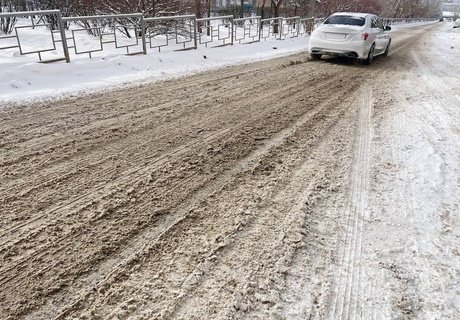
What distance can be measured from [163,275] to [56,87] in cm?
615

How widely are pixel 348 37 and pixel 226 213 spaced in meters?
9.18

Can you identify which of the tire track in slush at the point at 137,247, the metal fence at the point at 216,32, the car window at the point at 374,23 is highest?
the car window at the point at 374,23

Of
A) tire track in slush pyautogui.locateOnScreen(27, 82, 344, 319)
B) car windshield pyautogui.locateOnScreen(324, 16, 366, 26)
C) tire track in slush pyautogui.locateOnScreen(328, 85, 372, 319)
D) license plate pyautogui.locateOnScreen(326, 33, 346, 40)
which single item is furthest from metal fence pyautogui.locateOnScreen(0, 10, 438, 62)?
tire track in slush pyautogui.locateOnScreen(328, 85, 372, 319)

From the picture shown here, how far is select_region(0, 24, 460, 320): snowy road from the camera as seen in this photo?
2236 mm

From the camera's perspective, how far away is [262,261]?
8.32ft

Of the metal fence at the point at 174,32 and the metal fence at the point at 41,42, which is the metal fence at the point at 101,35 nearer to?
the metal fence at the point at 41,42

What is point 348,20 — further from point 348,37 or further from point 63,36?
point 63,36

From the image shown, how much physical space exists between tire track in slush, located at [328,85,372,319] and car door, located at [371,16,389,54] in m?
8.32

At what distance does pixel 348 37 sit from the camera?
1051cm

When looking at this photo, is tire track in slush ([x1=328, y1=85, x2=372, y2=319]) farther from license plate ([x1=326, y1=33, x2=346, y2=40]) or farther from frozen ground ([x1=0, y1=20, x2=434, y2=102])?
license plate ([x1=326, y1=33, x2=346, y2=40])

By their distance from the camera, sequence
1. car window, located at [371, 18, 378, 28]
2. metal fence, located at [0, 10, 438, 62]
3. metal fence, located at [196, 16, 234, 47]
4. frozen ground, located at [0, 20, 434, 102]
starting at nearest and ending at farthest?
frozen ground, located at [0, 20, 434, 102], metal fence, located at [0, 10, 438, 62], car window, located at [371, 18, 378, 28], metal fence, located at [196, 16, 234, 47]

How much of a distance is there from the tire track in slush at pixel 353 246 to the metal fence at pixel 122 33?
770cm

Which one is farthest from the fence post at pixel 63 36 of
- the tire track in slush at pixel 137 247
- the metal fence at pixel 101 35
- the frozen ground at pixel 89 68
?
the tire track in slush at pixel 137 247

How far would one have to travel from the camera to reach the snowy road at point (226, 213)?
2.24m
